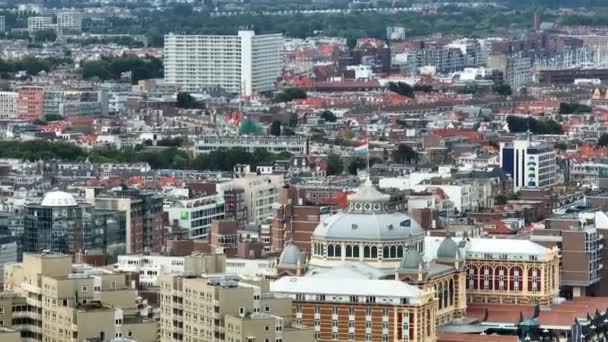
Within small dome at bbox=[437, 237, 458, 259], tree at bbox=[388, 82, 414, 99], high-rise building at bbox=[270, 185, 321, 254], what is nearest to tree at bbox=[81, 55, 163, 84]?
tree at bbox=[388, 82, 414, 99]

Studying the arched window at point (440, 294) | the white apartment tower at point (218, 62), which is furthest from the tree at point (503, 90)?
the arched window at point (440, 294)

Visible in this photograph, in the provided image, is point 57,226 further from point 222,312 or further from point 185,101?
point 185,101

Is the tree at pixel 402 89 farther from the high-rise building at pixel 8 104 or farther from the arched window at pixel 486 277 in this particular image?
the arched window at pixel 486 277

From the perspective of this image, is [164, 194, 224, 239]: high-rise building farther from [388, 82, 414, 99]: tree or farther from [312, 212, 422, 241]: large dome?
[388, 82, 414, 99]: tree

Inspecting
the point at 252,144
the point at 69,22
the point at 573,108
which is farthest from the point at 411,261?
the point at 69,22

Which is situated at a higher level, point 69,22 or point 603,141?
point 69,22

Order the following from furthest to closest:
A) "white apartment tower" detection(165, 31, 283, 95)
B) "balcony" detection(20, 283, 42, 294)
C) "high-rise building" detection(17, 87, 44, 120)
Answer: "white apartment tower" detection(165, 31, 283, 95)
"high-rise building" detection(17, 87, 44, 120)
"balcony" detection(20, 283, 42, 294)
